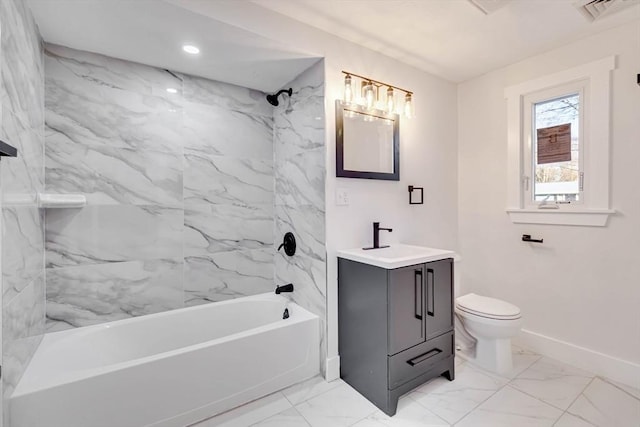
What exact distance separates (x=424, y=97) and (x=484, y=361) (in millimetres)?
2238

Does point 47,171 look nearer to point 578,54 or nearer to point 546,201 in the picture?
point 546,201

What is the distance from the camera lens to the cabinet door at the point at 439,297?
75.0 inches

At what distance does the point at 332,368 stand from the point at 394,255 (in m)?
0.92

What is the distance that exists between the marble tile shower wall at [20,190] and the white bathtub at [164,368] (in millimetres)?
129

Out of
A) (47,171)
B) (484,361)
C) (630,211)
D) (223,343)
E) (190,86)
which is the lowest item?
(484,361)

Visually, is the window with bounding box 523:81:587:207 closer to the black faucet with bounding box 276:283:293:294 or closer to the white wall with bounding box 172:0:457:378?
the white wall with bounding box 172:0:457:378

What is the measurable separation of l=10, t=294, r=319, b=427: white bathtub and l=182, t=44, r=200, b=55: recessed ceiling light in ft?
5.93

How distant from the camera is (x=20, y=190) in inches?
52.5

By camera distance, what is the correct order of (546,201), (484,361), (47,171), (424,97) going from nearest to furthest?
1. (47,171)
2. (484,361)
3. (546,201)
4. (424,97)

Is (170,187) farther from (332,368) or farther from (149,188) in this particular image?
(332,368)

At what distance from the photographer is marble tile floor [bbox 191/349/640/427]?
1625 mm

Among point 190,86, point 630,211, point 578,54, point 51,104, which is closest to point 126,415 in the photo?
point 51,104

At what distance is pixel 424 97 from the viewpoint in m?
2.65

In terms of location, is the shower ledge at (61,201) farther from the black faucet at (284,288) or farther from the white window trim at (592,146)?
the white window trim at (592,146)
